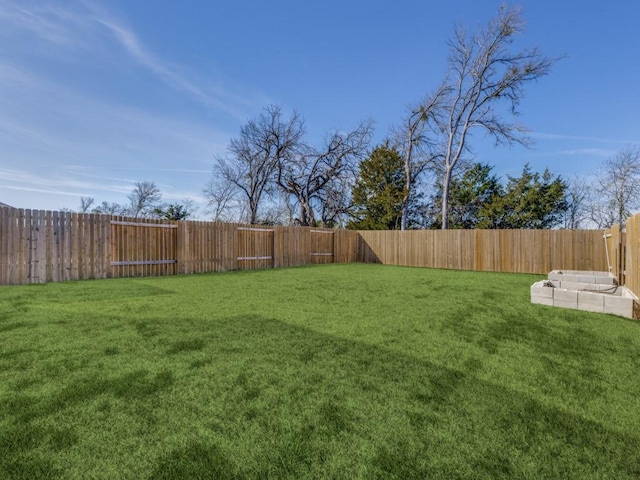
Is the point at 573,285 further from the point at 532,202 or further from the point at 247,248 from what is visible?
the point at 532,202

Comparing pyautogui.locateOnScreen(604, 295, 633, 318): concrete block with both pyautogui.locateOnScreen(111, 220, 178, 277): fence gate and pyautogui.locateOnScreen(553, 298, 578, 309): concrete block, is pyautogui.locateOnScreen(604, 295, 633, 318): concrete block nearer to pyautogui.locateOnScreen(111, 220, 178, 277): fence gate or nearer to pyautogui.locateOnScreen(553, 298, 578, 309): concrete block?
pyautogui.locateOnScreen(553, 298, 578, 309): concrete block

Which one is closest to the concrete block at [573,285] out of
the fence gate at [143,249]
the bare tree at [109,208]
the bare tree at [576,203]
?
the fence gate at [143,249]

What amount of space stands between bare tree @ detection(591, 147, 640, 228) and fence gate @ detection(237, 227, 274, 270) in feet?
52.8

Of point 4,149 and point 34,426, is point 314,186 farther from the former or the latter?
point 34,426

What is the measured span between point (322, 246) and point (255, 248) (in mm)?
3297

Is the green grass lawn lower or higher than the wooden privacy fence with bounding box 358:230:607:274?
lower

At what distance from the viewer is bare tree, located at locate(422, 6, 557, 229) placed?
1292cm

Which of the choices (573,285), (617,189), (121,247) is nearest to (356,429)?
→ (573,285)

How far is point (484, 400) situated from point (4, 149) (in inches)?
576

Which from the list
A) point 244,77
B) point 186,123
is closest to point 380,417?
point 244,77

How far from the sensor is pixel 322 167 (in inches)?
742

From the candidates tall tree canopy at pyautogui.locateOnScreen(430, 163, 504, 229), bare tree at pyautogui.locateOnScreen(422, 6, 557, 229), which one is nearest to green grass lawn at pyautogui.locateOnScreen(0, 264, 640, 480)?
bare tree at pyautogui.locateOnScreen(422, 6, 557, 229)

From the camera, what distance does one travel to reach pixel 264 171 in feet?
63.8

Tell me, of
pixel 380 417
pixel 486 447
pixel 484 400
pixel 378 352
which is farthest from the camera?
pixel 378 352
